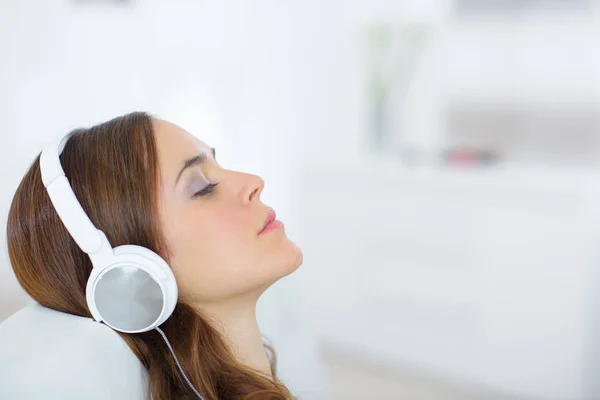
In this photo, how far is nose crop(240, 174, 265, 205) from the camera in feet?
3.19

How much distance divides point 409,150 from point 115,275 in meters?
1.92

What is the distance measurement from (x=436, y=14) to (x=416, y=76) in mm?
247

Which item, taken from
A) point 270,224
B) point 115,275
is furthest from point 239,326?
point 115,275

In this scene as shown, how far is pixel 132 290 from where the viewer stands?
2.66 feet

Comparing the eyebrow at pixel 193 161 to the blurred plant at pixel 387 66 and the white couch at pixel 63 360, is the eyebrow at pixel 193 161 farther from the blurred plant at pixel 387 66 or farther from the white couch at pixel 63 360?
the blurred plant at pixel 387 66

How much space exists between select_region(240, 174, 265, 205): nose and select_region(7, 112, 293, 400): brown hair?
0.13 meters

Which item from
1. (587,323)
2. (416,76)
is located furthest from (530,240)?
(416,76)

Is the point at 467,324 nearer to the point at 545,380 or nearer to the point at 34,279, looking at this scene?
the point at 545,380

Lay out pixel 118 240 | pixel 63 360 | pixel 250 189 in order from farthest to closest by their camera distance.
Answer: pixel 250 189
pixel 118 240
pixel 63 360

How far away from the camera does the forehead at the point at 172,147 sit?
0.93m

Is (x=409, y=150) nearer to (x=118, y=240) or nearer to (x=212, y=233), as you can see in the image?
(x=212, y=233)

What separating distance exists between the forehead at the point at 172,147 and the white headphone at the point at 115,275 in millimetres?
143

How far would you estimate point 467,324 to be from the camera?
7.63 feet

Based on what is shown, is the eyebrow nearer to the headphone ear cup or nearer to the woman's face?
the woman's face
